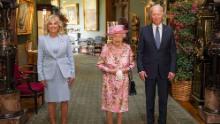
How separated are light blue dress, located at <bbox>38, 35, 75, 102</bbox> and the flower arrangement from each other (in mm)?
3076

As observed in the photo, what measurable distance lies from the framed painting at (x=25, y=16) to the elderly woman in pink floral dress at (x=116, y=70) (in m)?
5.17

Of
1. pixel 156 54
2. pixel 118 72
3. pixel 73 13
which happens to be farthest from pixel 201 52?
pixel 73 13

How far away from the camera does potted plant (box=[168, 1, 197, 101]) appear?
738 cm

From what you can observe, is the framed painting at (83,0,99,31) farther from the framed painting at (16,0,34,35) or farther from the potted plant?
the potted plant

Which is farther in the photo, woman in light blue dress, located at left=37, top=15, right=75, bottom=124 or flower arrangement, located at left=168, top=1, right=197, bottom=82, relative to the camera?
flower arrangement, located at left=168, top=1, right=197, bottom=82

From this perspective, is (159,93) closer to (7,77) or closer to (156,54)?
(156,54)

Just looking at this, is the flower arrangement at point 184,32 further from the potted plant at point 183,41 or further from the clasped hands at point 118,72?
the clasped hands at point 118,72

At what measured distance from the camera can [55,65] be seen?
Result: 5.02 metres

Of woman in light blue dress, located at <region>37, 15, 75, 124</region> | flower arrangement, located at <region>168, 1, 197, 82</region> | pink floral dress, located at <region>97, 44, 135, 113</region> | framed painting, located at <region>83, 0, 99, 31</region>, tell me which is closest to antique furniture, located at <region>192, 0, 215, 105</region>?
flower arrangement, located at <region>168, 1, 197, 82</region>

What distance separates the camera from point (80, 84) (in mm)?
10039

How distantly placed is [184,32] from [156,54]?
2.56 metres

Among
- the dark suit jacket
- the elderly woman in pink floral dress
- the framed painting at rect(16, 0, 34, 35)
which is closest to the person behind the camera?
the elderly woman in pink floral dress

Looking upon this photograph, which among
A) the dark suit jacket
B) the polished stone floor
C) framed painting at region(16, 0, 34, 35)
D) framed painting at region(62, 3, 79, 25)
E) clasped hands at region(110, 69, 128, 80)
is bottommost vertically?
the polished stone floor

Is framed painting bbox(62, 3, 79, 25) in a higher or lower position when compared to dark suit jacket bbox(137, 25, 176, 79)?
higher
